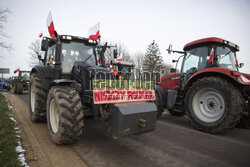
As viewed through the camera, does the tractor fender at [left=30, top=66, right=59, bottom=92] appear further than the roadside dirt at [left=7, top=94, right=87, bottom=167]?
Yes

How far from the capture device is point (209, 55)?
4.89 metres

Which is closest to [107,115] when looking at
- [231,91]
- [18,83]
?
[231,91]

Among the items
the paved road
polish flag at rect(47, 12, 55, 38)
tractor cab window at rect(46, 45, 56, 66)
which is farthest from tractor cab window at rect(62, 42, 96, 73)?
the paved road

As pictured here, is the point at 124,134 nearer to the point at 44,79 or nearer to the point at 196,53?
the point at 44,79

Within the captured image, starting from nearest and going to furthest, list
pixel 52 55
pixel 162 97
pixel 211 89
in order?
pixel 211 89 → pixel 52 55 → pixel 162 97

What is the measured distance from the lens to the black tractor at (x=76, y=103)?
2.77m

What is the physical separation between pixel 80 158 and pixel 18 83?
49.1 ft

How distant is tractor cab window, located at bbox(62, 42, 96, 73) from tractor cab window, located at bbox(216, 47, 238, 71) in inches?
147

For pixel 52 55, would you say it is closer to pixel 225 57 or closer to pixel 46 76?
pixel 46 76

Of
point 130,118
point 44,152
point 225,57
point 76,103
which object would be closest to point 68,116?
→ point 76,103

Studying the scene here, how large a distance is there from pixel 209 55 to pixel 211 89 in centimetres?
116

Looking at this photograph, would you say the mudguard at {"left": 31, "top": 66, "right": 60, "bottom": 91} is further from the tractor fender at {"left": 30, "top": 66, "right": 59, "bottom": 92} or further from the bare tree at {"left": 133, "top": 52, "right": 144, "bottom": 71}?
the bare tree at {"left": 133, "top": 52, "right": 144, "bottom": 71}

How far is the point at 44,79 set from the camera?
437 centimetres

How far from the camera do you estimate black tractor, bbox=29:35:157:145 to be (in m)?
2.77
